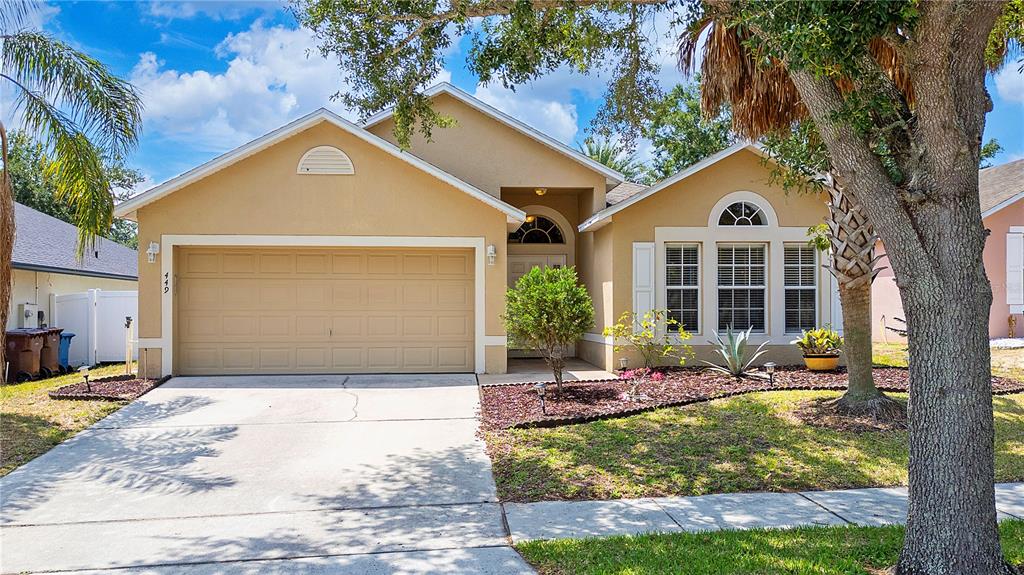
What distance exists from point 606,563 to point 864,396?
5696mm

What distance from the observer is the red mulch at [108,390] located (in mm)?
9883

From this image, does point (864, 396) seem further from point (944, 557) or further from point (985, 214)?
point (985, 214)

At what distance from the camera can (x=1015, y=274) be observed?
52.2ft

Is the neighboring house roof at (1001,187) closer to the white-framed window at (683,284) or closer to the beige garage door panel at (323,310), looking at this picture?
the white-framed window at (683,284)

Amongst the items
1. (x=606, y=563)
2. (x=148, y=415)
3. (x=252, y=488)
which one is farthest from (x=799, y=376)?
(x=148, y=415)

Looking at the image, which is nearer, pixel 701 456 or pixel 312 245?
pixel 701 456

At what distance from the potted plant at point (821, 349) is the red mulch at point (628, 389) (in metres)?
0.16

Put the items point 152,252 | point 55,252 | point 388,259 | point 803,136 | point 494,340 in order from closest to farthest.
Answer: point 803,136
point 152,252
point 494,340
point 388,259
point 55,252

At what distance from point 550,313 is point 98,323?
1136 centimetres

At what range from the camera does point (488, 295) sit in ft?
39.5

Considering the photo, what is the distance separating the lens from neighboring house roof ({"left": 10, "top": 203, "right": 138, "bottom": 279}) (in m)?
14.0

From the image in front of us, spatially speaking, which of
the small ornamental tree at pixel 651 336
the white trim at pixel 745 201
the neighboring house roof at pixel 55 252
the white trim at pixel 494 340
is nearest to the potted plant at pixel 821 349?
the small ornamental tree at pixel 651 336

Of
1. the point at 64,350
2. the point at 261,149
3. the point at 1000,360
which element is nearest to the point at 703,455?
the point at 261,149

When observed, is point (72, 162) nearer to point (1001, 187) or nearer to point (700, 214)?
point (700, 214)
